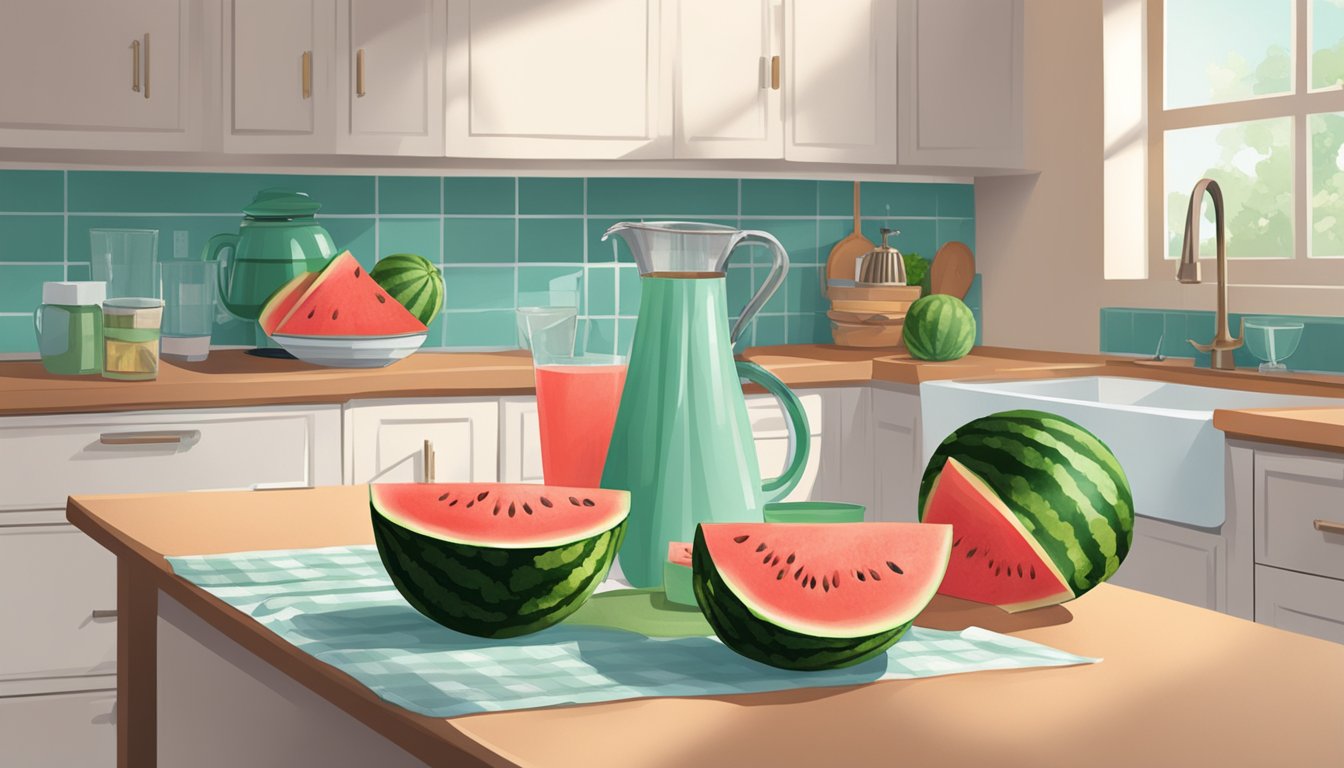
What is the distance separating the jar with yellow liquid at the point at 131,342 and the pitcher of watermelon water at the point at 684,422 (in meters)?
2.13

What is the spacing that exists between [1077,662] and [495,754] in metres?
0.41

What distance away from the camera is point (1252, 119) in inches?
143

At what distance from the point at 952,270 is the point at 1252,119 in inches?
37.9

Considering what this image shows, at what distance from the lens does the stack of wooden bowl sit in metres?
3.92

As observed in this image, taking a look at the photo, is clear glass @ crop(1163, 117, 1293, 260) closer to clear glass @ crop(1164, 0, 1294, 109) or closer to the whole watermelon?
clear glass @ crop(1164, 0, 1294, 109)

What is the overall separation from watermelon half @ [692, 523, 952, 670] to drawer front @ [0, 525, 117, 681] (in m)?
2.29

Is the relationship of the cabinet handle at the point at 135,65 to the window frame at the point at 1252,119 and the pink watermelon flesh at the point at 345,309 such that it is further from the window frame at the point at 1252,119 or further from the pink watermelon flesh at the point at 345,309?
the window frame at the point at 1252,119

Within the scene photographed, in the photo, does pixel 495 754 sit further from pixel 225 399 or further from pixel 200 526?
pixel 225 399

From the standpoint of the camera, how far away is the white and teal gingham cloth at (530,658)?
817 millimetres

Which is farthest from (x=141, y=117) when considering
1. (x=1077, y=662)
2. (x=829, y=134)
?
(x=1077, y=662)

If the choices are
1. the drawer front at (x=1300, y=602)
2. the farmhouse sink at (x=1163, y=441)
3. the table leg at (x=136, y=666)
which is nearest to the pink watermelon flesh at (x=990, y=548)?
the table leg at (x=136, y=666)

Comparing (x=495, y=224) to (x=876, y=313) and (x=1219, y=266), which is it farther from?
(x=1219, y=266)

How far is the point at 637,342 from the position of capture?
1061 mm

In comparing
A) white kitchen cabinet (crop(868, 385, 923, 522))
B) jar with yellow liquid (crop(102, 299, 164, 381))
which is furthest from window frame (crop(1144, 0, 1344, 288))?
jar with yellow liquid (crop(102, 299, 164, 381))
